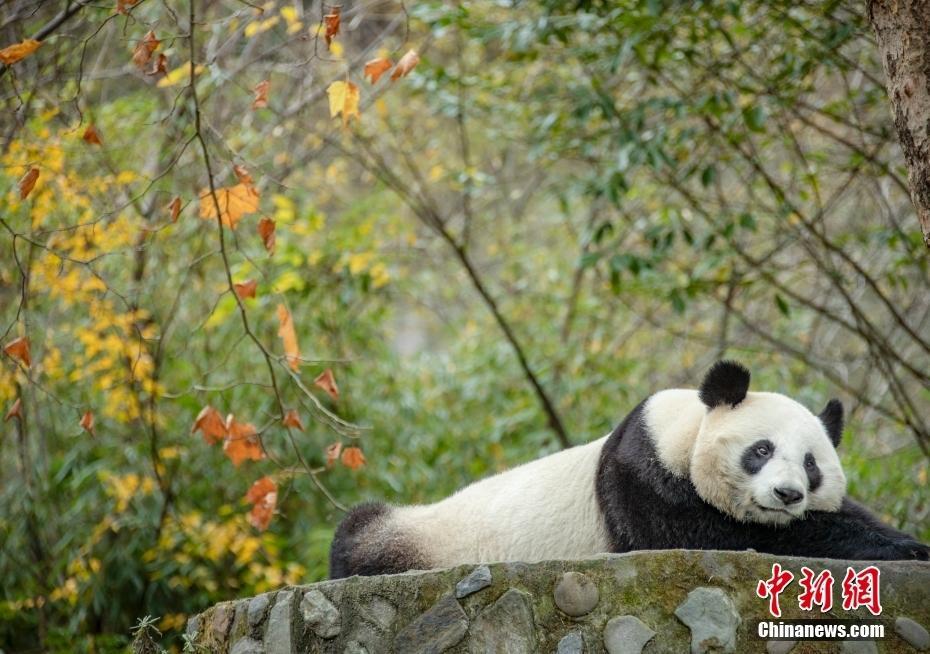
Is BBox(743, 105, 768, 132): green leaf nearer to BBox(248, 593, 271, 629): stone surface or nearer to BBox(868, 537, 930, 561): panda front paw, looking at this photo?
BBox(868, 537, 930, 561): panda front paw

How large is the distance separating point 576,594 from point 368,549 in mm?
1330

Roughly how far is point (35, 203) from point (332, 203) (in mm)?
5178

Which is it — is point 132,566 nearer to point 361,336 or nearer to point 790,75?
point 361,336

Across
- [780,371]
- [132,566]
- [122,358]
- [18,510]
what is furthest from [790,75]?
[18,510]

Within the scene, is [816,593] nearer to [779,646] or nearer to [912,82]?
[779,646]

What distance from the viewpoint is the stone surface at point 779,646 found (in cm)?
334

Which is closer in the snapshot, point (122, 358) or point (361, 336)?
point (122, 358)

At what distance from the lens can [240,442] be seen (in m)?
5.14

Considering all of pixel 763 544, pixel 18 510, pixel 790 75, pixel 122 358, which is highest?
pixel 790 75

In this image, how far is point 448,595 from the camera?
11.9 feet

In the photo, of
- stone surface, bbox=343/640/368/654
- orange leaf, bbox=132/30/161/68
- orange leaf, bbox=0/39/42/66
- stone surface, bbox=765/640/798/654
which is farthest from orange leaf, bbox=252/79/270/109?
stone surface, bbox=765/640/798/654

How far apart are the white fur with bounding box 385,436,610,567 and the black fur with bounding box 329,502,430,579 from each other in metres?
0.06

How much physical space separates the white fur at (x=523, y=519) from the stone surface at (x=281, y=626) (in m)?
0.79

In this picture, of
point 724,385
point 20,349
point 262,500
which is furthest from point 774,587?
point 20,349
